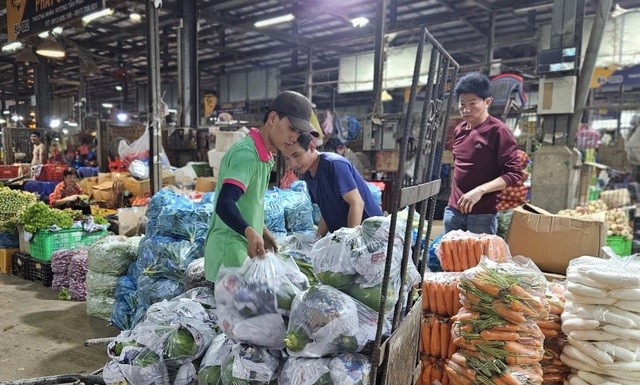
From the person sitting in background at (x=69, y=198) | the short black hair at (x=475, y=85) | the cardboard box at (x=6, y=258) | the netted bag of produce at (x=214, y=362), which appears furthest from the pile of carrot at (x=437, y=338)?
the cardboard box at (x=6, y=258)

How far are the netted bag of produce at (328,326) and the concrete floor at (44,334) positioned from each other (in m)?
2.96

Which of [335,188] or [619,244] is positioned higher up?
[335,188]

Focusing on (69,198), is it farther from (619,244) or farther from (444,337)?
(619,244)

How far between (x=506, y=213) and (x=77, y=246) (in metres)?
5.90

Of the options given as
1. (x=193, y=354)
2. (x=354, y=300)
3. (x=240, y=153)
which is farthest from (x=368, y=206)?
(x=193, y=354)

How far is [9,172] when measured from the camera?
1123 centimetres

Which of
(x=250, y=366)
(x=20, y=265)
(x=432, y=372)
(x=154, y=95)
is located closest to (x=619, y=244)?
(x=432, y=372)

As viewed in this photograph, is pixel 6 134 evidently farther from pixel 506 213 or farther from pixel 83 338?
pixel 506 213

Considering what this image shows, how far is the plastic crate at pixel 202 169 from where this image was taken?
9639mm

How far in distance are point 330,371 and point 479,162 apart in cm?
250

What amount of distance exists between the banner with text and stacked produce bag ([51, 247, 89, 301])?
10.7 feet

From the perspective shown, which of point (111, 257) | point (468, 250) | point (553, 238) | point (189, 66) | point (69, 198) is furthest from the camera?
point (189, 66)

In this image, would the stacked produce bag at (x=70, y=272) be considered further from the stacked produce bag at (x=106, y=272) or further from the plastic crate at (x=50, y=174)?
the plastic crate at (x=50, y=174)

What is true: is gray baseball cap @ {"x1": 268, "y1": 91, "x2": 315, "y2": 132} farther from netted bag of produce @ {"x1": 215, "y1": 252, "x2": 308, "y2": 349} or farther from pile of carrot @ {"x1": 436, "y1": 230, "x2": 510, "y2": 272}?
pile of carrot @ {"x1": 436, "y1": 230, "x2": 510, "y2": 272}
